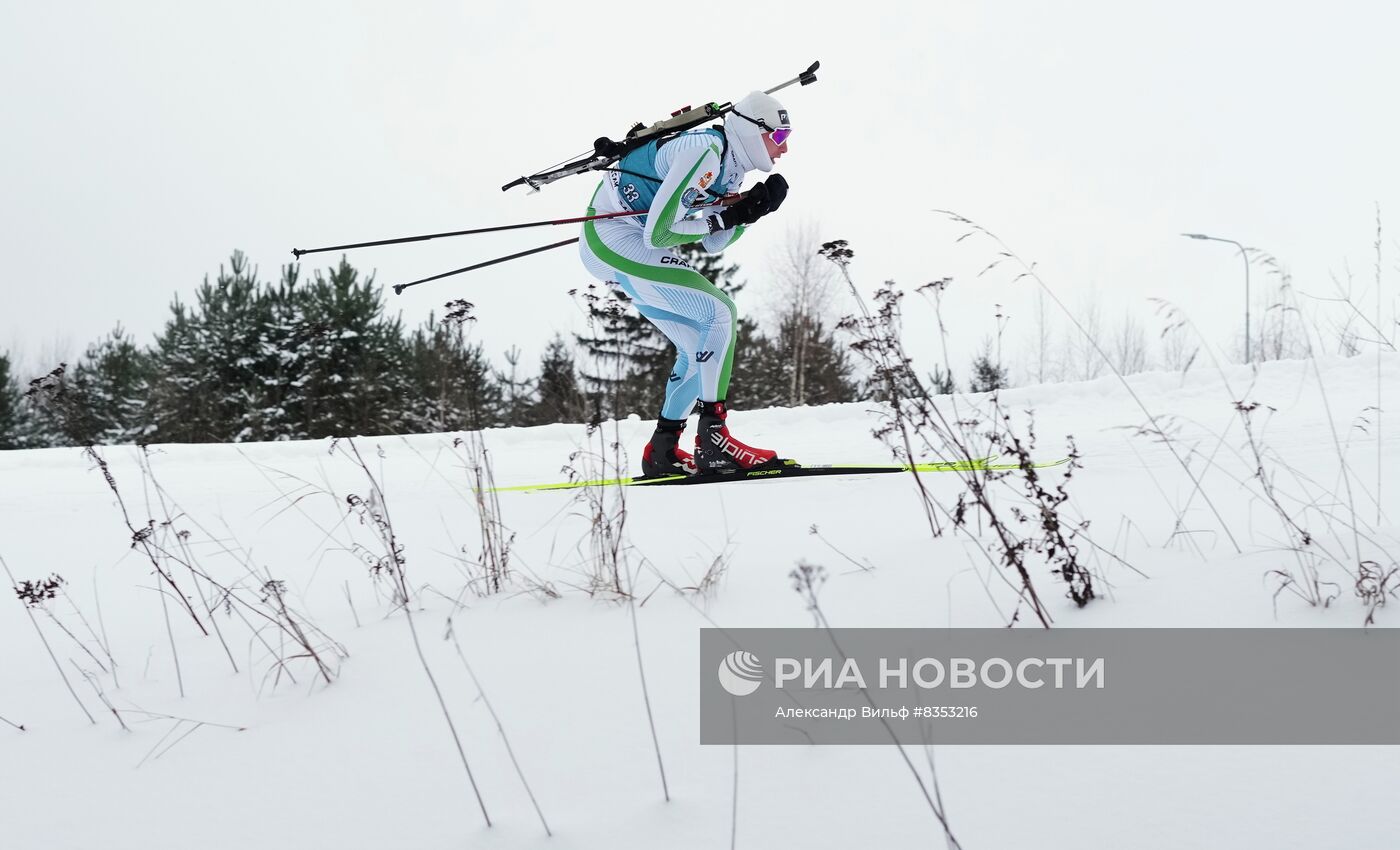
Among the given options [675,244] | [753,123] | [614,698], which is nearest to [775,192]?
[753,123]

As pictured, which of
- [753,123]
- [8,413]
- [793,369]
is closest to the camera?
[753,123]

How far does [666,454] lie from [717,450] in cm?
40

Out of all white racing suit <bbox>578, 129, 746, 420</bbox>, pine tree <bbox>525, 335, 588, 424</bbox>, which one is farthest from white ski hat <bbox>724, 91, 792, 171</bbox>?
pine tree <bbox>525, 335, 588, 424</bbox>

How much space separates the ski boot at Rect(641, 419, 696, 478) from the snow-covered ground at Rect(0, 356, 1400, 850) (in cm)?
109

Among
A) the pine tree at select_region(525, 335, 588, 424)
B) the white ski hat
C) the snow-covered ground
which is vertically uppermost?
the white ski hat

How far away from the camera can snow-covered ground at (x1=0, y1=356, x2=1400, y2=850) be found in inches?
48.8

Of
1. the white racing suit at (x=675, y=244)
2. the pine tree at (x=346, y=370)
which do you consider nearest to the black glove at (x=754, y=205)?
the white racing suit at (x=675, y=244)

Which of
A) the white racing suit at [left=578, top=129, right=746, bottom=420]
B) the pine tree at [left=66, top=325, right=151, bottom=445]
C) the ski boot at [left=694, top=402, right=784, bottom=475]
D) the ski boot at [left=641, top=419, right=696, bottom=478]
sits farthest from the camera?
the pine tree at [left=66, top=325, right=151, bottom=445]

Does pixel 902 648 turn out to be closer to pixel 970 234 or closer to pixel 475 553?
pixel 970 234

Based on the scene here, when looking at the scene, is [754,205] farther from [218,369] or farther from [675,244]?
[218,369]

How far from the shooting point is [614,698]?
171cm

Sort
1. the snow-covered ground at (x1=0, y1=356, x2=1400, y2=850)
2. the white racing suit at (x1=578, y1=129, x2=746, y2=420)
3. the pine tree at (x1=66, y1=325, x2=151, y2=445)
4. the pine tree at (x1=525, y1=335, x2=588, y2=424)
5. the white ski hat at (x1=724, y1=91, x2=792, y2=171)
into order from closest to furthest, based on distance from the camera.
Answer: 1. the snow-covered ground at (x1=0, y1=356, x2=1400, y2=850)
2. the pine tree at (x1=525, y1=335, x2=588, y2=424)
3. the white racing suit at (x1=578, y1=129, x2=746, y2=420)
4. the white ski hat at (x1=724, y1=91, x2=792, y2=171)
5. the pine tree at (x1=66, y1=325, x2=151, y2=445)

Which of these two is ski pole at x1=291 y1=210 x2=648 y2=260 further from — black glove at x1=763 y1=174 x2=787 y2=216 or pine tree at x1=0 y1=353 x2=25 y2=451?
pine tree at x1=0 y1=353 x2=25 y2=451

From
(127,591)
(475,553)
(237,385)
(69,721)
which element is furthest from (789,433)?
(237,385)
